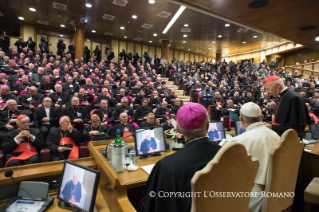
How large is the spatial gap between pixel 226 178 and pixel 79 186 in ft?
3.52

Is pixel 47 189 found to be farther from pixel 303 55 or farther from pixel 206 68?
pixel 303 55

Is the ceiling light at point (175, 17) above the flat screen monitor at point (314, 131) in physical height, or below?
above

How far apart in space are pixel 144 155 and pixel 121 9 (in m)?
8.54

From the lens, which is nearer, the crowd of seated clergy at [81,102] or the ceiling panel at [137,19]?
the crowd of seated clergy at [81,102]

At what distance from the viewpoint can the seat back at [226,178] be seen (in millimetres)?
855

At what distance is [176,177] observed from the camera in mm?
947

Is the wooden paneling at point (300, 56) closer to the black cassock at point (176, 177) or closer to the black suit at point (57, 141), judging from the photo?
the black suit at point (57, 141)

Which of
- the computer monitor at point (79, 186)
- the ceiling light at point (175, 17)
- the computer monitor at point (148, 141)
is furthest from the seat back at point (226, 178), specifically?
the ceiling light at point (175, 17)

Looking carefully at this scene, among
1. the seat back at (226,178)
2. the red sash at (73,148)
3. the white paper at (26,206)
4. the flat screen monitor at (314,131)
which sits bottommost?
the red sash at (73,148)

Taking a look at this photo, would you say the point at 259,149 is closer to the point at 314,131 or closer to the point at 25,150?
the point at 314,131

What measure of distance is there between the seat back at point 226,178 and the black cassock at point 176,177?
0.27 feet

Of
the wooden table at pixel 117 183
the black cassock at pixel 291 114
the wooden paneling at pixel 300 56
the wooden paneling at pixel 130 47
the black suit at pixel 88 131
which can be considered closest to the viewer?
the wooden table at pixel 117 183

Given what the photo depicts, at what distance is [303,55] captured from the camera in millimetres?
16312

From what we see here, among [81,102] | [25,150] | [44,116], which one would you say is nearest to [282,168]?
[25,150]
